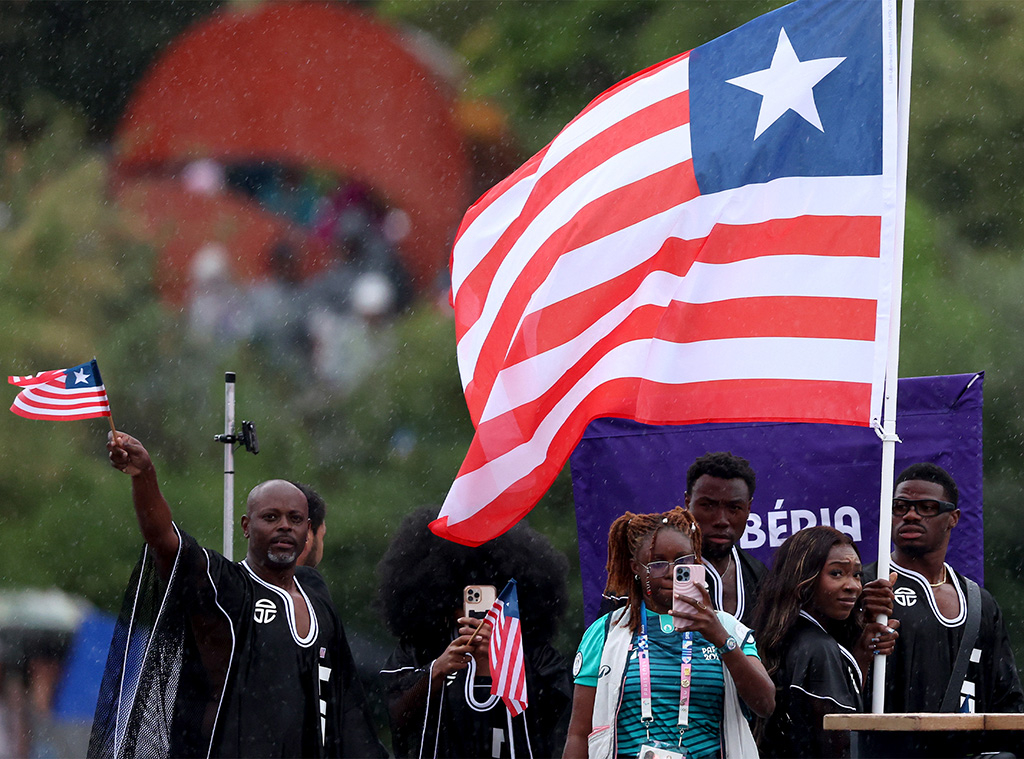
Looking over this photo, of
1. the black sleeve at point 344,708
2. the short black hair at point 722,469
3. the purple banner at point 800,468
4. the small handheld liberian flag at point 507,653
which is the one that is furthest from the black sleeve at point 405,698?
the short black hair at point 722,469

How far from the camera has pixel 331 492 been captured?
47.3 feet

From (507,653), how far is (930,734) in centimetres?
169

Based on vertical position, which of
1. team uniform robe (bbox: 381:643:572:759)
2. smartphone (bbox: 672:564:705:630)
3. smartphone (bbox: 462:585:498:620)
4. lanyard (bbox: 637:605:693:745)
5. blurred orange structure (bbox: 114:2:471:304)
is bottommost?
team uniform robe (bbox: 381:643:572:759)

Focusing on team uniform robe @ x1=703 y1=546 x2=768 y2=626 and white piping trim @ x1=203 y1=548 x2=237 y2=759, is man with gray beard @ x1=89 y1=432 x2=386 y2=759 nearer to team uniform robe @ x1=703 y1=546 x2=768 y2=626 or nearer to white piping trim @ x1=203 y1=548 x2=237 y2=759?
white piping trim @ x1=203 y1=548 x2=237 y2=759

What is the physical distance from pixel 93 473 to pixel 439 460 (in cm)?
311

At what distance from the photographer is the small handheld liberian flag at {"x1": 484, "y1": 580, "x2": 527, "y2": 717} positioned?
21.1ft

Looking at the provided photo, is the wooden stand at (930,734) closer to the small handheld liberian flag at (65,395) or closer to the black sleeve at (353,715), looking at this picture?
the black sleeve at (353,715)

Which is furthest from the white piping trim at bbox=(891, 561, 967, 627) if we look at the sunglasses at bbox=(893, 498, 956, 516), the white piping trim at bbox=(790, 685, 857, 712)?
the white piping trim at bbox=(790, 685, 857, 712)

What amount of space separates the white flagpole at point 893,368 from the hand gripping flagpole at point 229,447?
320 centimetres

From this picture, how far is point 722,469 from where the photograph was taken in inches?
284

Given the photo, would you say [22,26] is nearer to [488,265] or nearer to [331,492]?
[331,492]

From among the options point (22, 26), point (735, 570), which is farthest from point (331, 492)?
point (735, 570)

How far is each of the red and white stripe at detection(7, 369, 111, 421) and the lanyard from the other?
2.21m

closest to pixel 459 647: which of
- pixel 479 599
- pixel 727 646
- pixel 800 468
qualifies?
pixel 479 599
